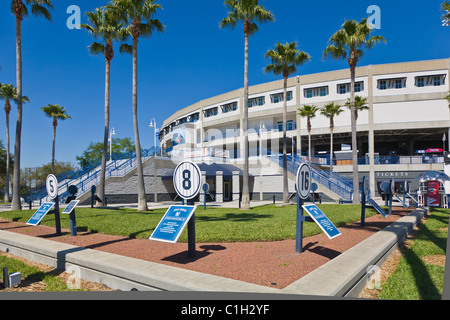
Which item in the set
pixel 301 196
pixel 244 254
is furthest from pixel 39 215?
pixel 301 196

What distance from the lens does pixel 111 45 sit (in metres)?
19.9

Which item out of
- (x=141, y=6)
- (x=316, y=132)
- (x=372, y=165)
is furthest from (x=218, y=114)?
(x=141, y=6)

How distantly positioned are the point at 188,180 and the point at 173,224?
863 millimetres

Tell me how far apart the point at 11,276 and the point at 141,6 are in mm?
15812

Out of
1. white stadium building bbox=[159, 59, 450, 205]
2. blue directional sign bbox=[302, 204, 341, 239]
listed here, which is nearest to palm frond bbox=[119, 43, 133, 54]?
white stadium building bbox=[159, 59, 450, 205]

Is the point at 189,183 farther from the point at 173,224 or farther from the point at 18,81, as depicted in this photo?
the point at 18,81

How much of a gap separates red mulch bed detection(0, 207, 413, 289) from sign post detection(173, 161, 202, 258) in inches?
22.5

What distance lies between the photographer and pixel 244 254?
604 cm

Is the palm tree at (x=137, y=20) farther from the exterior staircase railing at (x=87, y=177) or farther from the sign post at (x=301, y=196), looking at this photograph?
the sign post at (x=301, y=196)

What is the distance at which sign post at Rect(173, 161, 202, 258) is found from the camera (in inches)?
220

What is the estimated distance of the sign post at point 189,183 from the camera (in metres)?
5.58

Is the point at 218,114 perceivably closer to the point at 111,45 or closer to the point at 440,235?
the point at 111,45

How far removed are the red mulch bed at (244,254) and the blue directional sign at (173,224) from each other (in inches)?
19.8

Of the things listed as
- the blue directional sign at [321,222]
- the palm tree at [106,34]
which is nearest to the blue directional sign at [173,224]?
the blue directional sign at [321,222]
